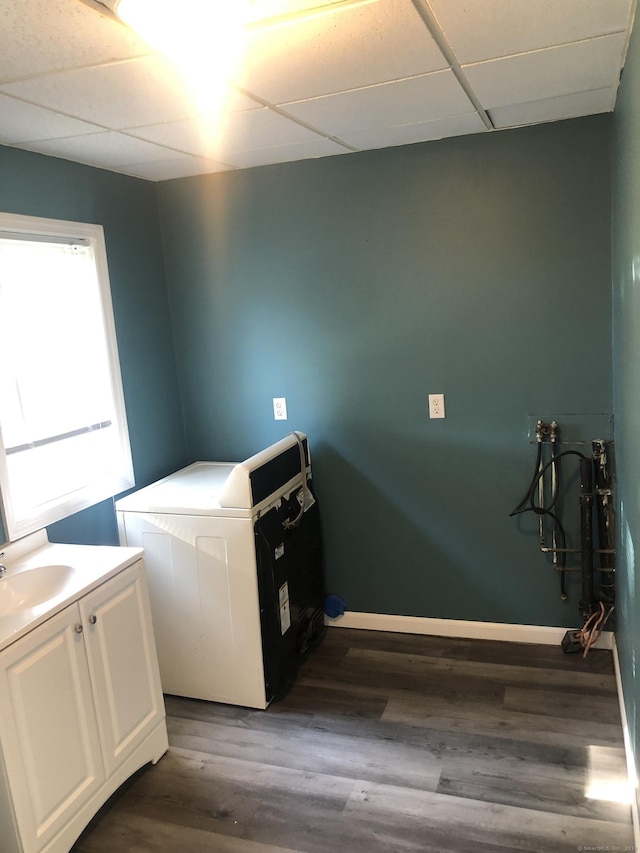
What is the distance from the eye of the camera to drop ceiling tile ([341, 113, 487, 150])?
261 centimetres

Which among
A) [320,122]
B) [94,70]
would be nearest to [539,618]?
[320,122]

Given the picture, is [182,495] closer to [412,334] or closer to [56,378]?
[56,378]

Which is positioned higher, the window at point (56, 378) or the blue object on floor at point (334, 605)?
the window at point (56, 378)

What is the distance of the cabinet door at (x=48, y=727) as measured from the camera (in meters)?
1.89

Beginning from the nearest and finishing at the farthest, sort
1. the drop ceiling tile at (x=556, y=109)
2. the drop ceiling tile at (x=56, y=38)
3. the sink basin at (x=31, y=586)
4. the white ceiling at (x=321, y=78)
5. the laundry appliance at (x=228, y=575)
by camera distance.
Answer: the drop ceiling tile at (x=56, y=38) → the white ceiling at (x=321, y=78) → the sink basin at (x=31, y=586) → the drop ceiling tile at (x=556, y=109) → the laundry appliance at (x=228, y=575)

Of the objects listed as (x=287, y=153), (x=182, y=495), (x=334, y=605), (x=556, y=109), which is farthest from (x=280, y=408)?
(x=556, y=109)

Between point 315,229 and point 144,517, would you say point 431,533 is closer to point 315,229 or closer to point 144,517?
point 144,517

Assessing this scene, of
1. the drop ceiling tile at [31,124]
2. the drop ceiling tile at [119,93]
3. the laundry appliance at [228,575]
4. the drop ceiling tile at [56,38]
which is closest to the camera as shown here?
the drop ceiling tile at [56,38]

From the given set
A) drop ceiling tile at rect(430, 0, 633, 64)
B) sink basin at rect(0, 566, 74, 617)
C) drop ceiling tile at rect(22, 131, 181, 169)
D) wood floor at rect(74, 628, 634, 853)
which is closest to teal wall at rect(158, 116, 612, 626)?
wood floor at rect(74, 628, 634, 853)

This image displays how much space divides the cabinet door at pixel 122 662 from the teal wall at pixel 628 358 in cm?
167

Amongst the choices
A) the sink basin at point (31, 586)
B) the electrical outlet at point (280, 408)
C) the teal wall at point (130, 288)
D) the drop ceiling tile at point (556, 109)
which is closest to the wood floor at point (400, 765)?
the sink basin at point (31, 586)

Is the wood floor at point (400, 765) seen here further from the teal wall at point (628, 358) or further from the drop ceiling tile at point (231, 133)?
the drop ceiling tile at point (231, 133)

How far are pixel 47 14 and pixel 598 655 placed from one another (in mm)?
3067

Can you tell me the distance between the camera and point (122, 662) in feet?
7.81
